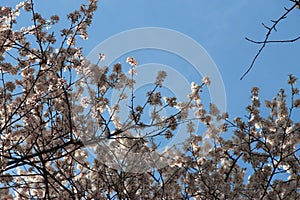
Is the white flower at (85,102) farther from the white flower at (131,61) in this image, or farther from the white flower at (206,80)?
the white flower at (206,80)

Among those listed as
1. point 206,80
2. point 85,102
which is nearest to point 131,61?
point 85,102

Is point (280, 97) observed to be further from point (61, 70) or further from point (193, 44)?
point (61, 70)

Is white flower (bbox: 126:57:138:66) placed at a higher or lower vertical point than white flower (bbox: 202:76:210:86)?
higher

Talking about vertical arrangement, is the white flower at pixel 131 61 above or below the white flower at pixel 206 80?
above

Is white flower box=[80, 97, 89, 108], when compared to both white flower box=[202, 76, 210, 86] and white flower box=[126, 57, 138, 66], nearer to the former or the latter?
white flower box=[126, 57, 138, 66]

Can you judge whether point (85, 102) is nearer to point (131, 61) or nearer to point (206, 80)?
point (131, 61)

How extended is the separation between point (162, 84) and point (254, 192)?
2.30 m

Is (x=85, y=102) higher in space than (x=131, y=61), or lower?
lower

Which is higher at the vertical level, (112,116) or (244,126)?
(244,126)

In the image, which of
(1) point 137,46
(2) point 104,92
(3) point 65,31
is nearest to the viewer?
(1) point 137,46

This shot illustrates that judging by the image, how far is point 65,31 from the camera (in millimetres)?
5289

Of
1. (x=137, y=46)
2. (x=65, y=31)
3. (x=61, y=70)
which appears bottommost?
(x=137, y=46)

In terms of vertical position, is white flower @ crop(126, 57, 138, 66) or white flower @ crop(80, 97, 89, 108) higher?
white flower @ crop(126, 57, 138, 66)

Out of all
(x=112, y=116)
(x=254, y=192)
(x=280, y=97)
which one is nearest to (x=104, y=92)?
(x=112, y=116)
